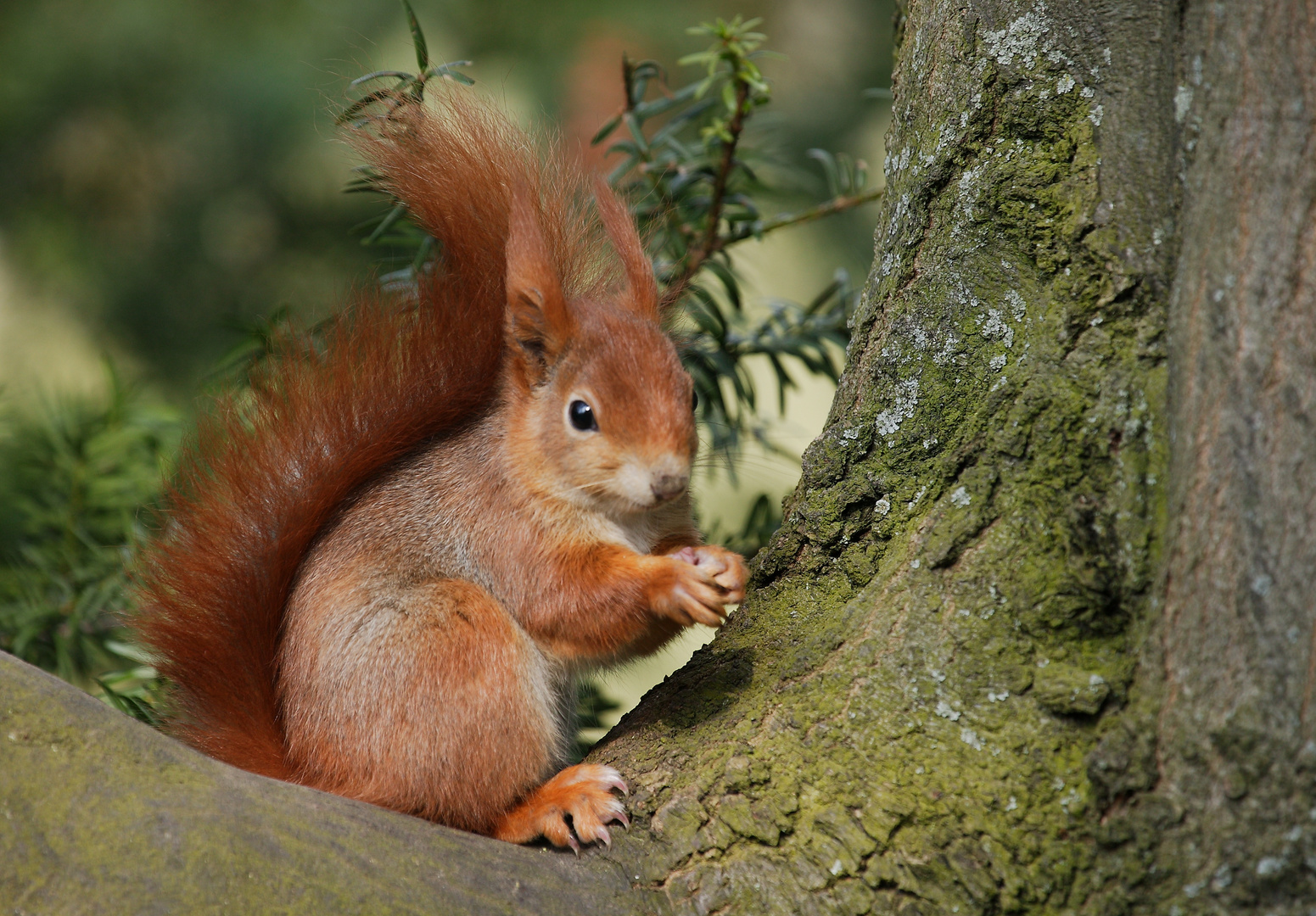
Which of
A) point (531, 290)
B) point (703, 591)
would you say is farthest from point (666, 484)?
point (531, 290)

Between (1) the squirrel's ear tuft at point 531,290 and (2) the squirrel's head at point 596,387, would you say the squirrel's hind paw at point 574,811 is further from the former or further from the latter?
(1) the squirrel's ear tuft at point 531,290

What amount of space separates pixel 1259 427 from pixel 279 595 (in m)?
0.97

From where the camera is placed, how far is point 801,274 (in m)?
3.04

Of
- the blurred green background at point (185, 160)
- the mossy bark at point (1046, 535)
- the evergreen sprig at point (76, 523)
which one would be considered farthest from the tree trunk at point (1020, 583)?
the blurred green background at point (185, 160)

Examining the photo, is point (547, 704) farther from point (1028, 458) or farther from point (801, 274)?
point (801, 274)

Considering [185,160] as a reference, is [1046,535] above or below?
below

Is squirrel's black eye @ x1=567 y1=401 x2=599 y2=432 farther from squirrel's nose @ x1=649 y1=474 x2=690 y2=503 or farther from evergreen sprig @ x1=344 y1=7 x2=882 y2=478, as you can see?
evergreen sprig @ x1=344 y1=7 x2=882 y2=478

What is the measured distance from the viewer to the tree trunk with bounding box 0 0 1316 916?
0.69 meters

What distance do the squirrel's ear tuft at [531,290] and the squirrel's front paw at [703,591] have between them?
1.08ft

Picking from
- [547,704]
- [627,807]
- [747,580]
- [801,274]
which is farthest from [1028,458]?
[801,274]

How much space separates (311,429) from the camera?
47.5 inches

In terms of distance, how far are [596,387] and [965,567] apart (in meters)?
0.49

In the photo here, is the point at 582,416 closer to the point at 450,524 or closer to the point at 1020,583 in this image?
the point at 450,524

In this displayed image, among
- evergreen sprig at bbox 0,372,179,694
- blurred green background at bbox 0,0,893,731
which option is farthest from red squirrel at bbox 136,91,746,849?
blurred green background at bbox 0,0,893,731
